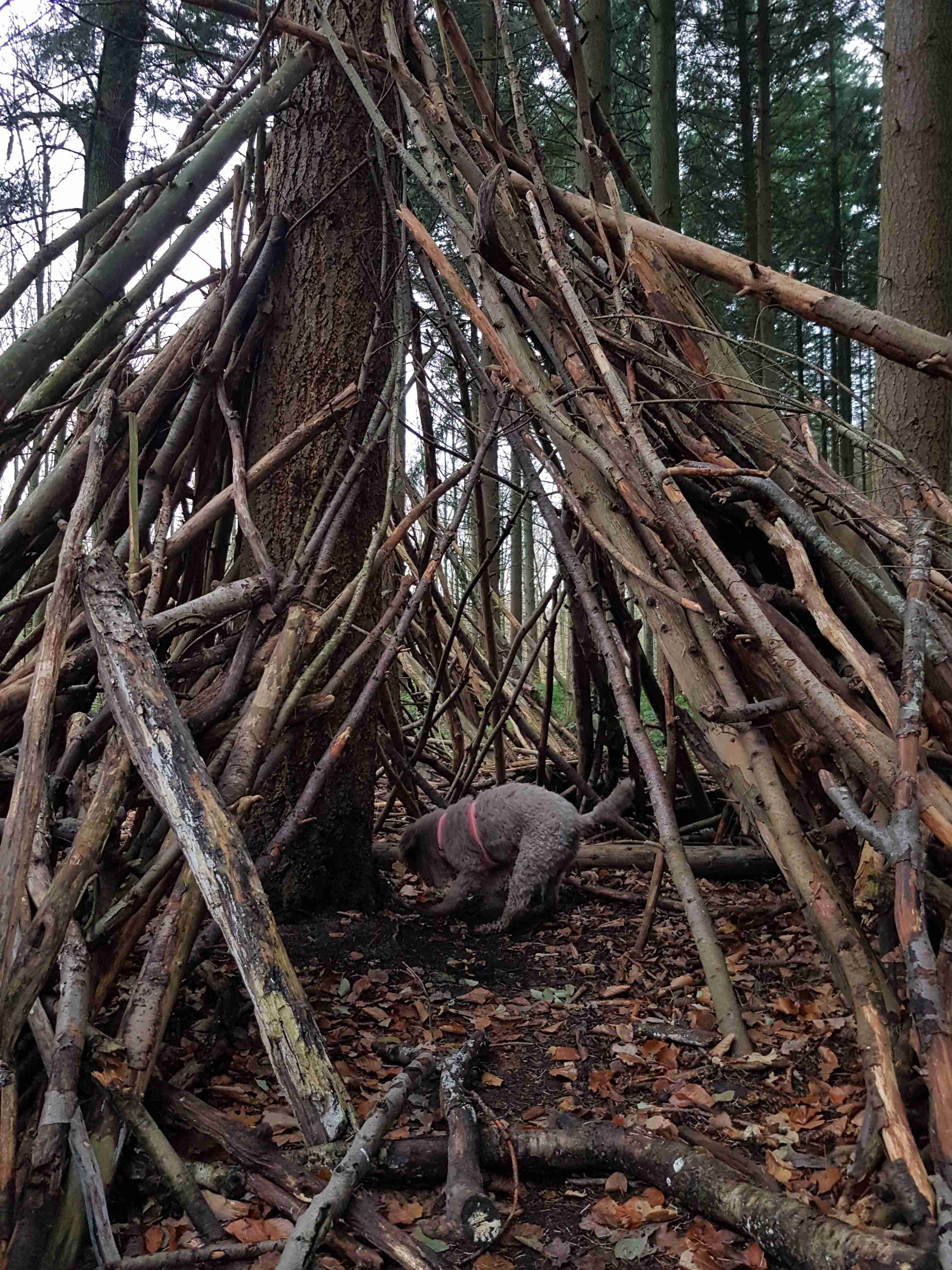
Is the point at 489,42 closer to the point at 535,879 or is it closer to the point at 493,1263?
the point at 535,879

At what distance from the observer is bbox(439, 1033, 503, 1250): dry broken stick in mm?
1853

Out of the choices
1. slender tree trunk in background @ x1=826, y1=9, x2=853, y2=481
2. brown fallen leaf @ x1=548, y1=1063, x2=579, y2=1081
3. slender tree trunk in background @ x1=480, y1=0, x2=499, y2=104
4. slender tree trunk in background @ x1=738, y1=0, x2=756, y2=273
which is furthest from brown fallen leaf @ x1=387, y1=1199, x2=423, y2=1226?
slender tree trunk in background @ x1=826, y1=9, x2=853, y2=481

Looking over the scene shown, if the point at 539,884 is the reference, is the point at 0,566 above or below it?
above

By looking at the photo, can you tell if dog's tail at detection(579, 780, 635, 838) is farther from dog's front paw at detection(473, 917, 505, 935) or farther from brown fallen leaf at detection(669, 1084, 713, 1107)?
brown fallen leaf at detection(669, 1084, 713, 1107)

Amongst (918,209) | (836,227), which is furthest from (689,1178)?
(836,227)

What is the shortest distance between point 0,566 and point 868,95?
14614 millimetres

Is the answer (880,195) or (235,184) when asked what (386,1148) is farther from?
(880,195)

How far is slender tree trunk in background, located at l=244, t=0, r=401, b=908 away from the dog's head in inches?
26.3

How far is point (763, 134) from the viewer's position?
10.9 m

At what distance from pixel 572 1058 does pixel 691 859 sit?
192 cm

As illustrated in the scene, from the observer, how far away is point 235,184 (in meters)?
4.16

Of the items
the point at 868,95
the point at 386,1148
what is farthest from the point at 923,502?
the point at 868,95

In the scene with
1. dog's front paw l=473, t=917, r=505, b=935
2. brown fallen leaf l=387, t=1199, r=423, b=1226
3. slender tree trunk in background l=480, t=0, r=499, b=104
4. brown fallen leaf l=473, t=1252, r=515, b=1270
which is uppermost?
slender tree trunk in background l=480, t=0, r=499, b=104

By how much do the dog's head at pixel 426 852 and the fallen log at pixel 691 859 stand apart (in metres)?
0.17
